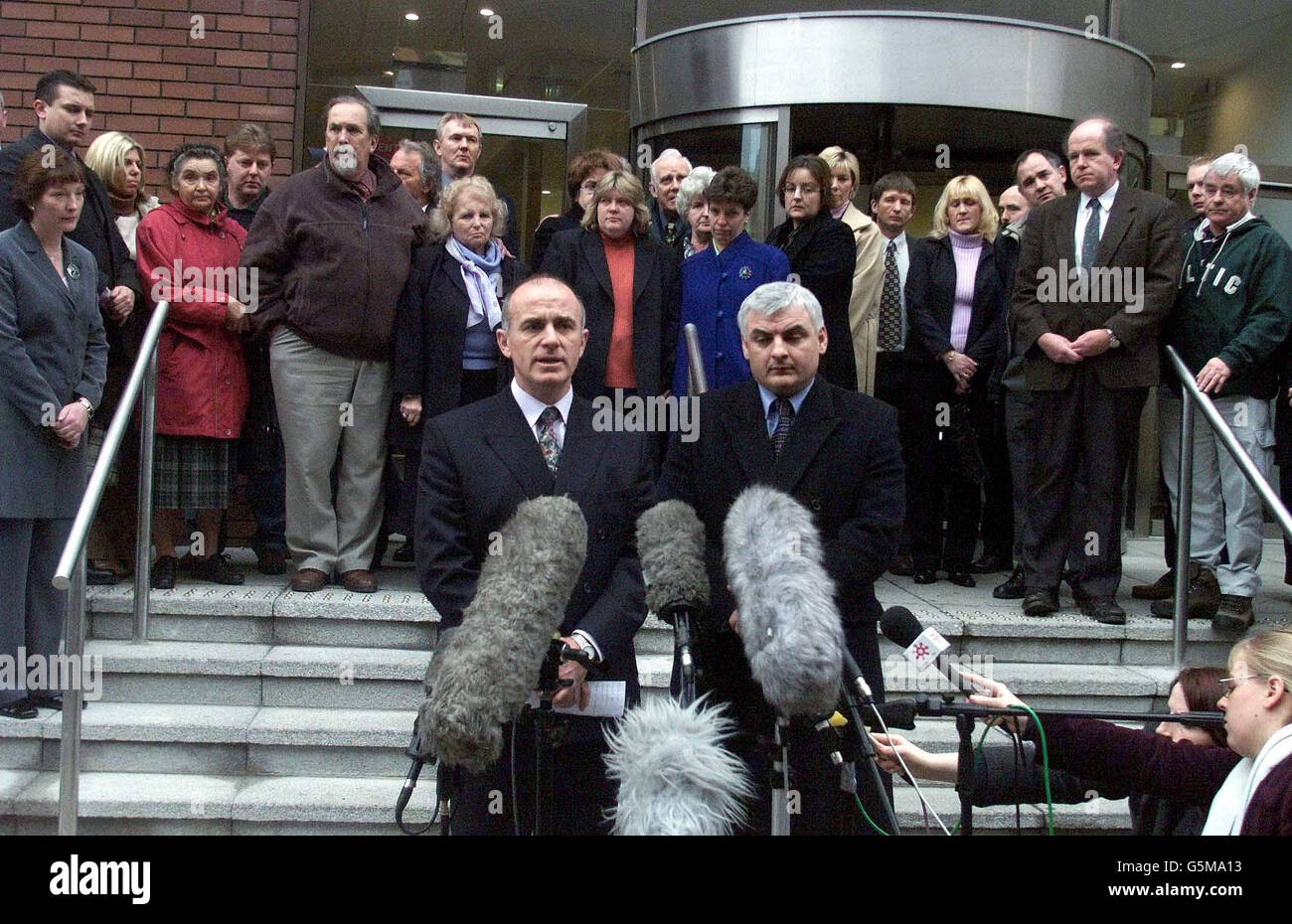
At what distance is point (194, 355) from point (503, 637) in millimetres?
3593

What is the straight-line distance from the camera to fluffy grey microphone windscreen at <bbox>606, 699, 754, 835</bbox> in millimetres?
2621

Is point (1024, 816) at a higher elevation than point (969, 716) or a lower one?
lower

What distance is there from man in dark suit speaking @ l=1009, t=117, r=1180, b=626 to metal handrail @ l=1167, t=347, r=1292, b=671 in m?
0.18

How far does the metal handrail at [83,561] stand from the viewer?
4.34m

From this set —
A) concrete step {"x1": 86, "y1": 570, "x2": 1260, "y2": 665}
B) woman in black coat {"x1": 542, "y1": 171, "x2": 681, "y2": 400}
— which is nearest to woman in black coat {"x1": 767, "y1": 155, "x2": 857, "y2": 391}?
woman in black coat {"x1": 542, "y1": 171, "x2": 681, "y2": 400}

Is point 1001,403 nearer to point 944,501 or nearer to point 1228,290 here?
point 944,501

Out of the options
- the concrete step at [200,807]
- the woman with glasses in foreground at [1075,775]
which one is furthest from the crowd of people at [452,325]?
the woman with glasses in foreground at [1075,775]

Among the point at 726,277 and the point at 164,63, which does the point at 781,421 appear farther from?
the point at 164,63

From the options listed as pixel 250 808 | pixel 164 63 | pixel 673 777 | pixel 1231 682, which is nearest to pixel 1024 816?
pixel 1231 682

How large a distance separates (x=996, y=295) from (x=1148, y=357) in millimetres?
929

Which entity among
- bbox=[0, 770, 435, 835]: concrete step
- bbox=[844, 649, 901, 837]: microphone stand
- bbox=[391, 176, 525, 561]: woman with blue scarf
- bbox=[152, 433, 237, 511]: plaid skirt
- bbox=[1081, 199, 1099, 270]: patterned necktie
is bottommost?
bbox=[0, 770, 435, 835]: concrete step

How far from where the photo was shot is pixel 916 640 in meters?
2.74

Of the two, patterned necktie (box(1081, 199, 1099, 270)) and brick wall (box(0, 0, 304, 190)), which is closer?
patterned necktie (box(1081, 199, 1099, 270))

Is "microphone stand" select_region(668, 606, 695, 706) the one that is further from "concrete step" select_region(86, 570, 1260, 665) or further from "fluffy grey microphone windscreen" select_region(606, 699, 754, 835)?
"concrete step" select_region(86, 570, 1260, 665)
